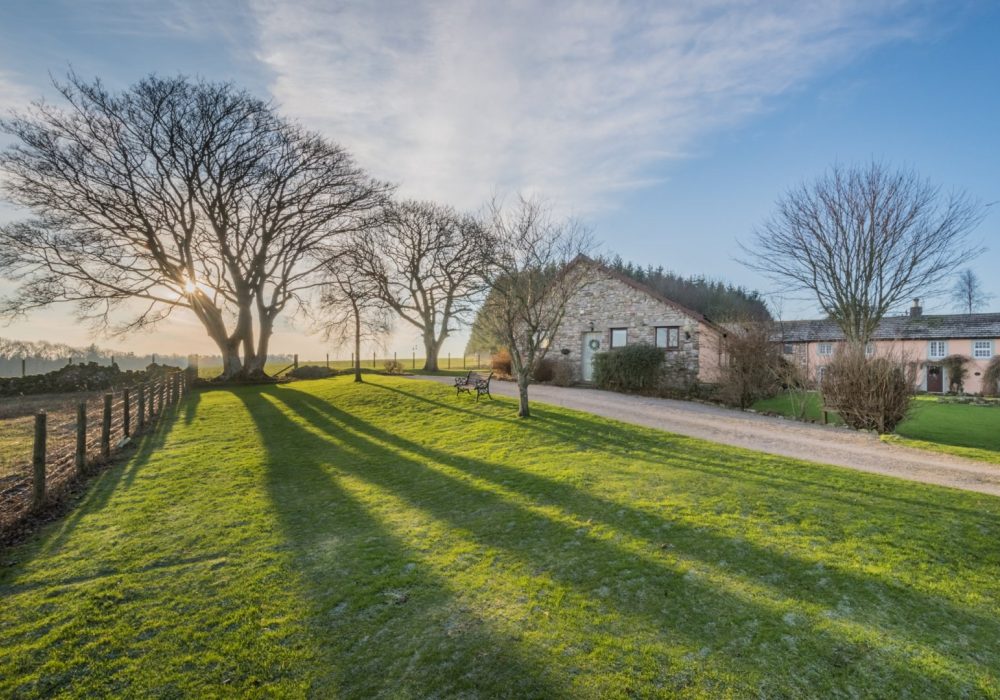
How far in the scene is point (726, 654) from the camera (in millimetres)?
3457

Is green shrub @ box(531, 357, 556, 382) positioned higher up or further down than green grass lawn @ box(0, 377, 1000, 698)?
higher up

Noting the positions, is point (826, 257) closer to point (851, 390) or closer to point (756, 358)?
point (756, 358)

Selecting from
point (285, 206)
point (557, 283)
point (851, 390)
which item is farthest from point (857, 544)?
point (285, 206)

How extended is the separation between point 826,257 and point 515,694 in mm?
21606

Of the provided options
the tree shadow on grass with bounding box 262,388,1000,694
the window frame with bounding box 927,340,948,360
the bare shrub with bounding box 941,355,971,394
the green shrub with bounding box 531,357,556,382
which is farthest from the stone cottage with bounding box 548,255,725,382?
the window frame with bounding box 927,340,948,360

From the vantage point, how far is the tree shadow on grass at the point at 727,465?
6.47m

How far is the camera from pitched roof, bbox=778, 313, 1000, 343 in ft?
104

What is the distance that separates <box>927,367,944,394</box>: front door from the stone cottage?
73.4 ft

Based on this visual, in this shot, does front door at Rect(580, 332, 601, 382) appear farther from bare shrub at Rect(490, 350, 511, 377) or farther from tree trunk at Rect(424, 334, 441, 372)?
tree trunk at Rect(424, 334, 441, 372)

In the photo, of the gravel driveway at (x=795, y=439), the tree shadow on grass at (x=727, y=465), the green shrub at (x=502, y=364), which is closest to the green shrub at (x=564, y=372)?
the green shrub at (x=502, y=364)

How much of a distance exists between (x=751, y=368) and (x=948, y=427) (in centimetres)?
608

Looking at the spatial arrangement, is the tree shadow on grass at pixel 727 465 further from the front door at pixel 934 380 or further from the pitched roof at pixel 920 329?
the front door at pixel 934 380

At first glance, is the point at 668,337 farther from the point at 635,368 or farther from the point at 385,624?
the point at 385,624

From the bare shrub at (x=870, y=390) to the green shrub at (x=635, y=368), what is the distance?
810 cm
